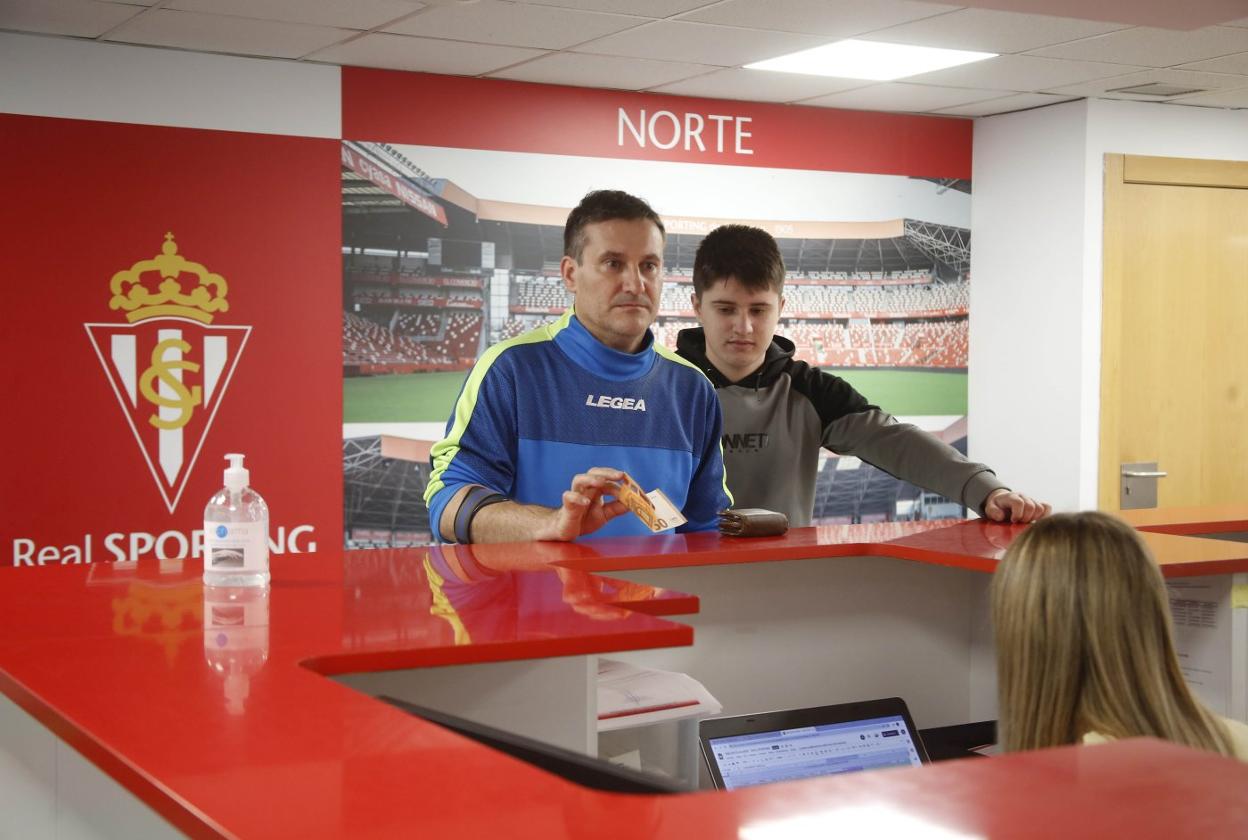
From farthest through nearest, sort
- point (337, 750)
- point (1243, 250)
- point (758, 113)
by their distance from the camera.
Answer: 1. point (1243, 250)
2. point (758, 113)
3. point (337, 750)

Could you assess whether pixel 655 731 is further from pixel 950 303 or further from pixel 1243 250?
pixel 1243 250

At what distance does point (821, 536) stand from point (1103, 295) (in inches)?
156

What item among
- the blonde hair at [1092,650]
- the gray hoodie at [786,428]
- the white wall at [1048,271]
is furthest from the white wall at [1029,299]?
the blonde hair at [1092,650]

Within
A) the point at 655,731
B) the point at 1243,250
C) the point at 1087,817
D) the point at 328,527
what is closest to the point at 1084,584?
the point at 1087,817

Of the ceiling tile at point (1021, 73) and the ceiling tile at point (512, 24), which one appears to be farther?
the ceiling tile at point (1021, 73)

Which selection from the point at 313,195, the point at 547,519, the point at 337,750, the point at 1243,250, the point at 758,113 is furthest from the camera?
the point at 1243,250

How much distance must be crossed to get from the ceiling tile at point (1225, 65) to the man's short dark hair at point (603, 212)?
329cm

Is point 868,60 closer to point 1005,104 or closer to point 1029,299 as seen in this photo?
point 1005,104

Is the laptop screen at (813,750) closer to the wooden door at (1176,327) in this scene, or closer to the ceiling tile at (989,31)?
the ceiling tile at (989,31)

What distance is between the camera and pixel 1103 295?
645 cm

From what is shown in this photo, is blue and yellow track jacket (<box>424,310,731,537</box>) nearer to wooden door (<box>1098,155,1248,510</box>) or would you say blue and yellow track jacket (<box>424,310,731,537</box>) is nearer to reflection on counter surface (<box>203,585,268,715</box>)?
reflection on counter surface (<box>203,585,268,715</box>)

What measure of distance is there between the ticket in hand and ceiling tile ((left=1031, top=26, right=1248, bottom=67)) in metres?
3.20

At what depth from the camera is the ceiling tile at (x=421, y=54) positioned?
199 inches

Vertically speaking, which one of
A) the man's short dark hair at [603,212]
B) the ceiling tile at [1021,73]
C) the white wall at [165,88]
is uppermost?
the ceiling tile at [1021,73]
